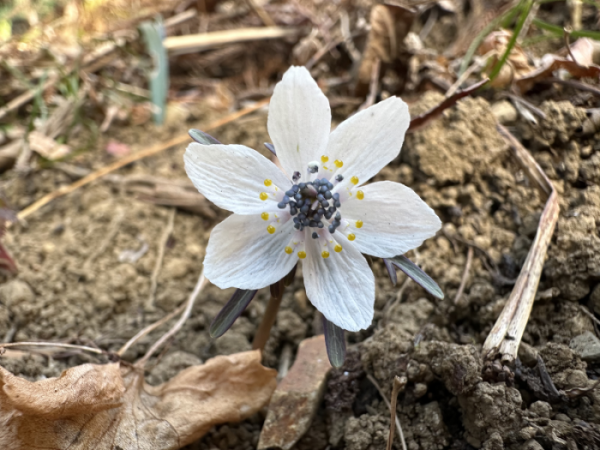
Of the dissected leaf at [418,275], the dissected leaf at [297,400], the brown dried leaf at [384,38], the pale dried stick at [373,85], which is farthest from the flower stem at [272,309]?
the brown dried leaf at [384,38]

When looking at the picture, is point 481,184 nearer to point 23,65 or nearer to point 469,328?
point 469,328

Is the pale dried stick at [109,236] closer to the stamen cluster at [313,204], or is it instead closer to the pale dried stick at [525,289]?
the stamen cluster at [313,204]

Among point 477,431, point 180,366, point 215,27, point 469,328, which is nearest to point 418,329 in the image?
point 469,328

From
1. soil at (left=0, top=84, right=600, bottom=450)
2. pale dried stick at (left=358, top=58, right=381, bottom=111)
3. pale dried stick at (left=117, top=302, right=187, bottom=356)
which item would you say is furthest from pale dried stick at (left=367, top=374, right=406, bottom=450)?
pale dried stick at (left=358, top=58, right=381, bottom=111)

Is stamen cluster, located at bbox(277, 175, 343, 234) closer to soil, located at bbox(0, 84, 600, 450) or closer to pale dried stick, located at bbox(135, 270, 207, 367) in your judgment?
soil, located at bbox(0, 84, 600, 450)

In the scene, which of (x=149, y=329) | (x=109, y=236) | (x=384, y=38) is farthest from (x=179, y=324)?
(x=384, y=38)

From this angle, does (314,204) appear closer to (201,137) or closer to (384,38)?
(201,137)
